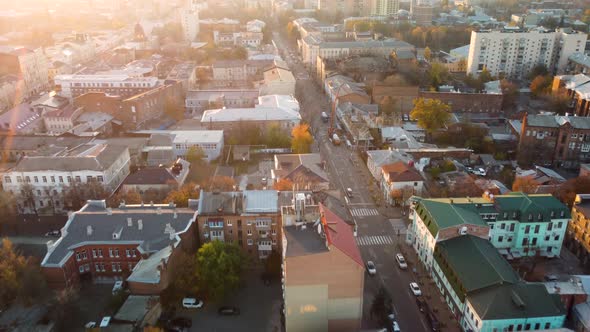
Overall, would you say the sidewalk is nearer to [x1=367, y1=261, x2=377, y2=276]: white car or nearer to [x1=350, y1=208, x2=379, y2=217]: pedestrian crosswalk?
[x1=367, y1=261, x2=377, y2=276]: white car

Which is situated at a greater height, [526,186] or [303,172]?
[303,172]

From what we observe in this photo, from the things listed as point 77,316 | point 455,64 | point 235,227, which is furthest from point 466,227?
point 455,64

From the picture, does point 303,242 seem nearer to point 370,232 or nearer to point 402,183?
point 370,232

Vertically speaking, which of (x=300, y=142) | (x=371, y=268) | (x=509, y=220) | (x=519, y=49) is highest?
(x=519, y=49)

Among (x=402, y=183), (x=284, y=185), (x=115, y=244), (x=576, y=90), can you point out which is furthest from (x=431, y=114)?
(x=115, y=244)

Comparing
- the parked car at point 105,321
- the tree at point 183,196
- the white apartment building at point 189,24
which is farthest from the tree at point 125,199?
the white apartment building at point 189,24

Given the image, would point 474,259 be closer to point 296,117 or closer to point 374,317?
point 374,317
